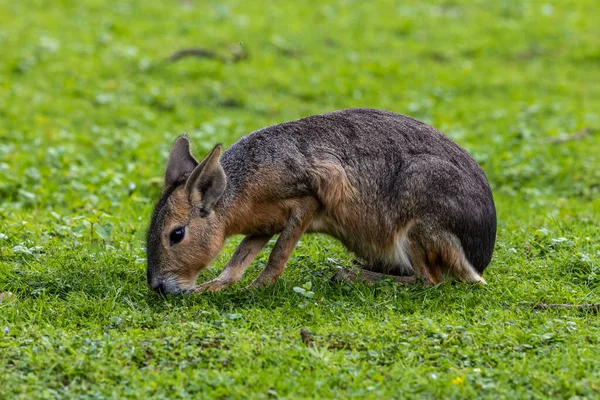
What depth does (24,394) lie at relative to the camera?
161 inches

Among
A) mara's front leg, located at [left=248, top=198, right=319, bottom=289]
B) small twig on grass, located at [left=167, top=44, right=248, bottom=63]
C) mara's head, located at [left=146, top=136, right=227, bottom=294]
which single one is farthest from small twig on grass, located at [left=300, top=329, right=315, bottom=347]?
small twig on grass, located at [left=167, top=44, right=248, bottom=63]

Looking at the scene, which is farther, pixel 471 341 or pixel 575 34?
pixel 575 34

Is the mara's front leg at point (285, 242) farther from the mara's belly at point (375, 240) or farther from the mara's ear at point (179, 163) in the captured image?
the mara's ear at point (179, 163)

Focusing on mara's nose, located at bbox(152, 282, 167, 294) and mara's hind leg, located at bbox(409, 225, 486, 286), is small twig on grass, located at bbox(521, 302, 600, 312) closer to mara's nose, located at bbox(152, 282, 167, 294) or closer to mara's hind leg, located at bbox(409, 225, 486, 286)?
mara's hind leg, located at bbox(409, 225, 486, 286)

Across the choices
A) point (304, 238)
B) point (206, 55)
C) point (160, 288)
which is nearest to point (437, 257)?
point (304, 238)

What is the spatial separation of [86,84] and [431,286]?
7452 millimetres

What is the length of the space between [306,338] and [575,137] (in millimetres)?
6488

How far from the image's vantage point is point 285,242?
18.6 ft

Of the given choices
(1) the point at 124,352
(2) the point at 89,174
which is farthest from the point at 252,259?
(2) the point at 89,174

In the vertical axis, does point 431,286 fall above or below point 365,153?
below

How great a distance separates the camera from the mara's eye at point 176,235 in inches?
215

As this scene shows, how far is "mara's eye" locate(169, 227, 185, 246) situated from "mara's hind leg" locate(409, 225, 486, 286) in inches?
56.0

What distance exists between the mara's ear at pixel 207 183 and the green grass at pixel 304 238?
1.97 ft

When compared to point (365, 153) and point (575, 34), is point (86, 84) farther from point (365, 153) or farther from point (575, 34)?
point (575, 34)
